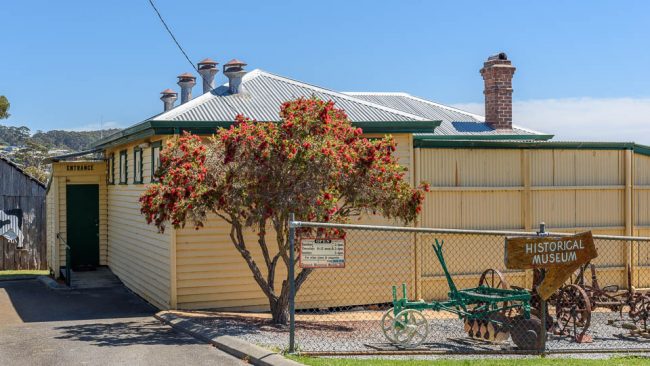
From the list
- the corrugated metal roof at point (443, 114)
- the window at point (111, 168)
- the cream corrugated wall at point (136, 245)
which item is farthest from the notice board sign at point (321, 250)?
the window at point (111, 168)

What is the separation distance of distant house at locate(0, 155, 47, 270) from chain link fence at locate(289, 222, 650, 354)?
13.4 m

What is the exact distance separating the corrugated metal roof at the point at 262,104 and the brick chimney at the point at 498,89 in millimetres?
6248

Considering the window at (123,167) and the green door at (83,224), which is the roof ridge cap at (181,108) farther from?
the green door at (83,224)

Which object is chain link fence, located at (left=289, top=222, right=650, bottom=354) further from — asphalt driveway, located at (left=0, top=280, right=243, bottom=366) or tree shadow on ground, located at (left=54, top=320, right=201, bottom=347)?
tree shadow on ground, located at (left=54, top=320, right=201, bottom=347)

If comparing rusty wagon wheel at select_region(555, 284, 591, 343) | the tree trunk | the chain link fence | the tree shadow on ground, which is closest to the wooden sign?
the chain link fence

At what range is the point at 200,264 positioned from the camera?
15656 millimetres

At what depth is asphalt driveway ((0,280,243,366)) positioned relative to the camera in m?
11.0

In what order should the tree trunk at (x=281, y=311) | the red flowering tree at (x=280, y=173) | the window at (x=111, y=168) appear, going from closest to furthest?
the red flowering tree at (x=280, y=173) → the tree trunk at (x=281, y=311) → the window at (x=111, y=168)

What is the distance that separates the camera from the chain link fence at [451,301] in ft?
37.6

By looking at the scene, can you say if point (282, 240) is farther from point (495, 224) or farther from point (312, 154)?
point (495, 224)

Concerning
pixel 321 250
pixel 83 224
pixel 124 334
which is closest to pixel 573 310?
pixel 321 250

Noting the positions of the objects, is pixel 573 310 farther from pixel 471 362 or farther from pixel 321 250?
pixel 321 250

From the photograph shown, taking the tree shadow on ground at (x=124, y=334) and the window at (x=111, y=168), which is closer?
the tree shadow on ground at (x=124, y=334)

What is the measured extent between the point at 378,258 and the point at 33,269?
47.5 ft
